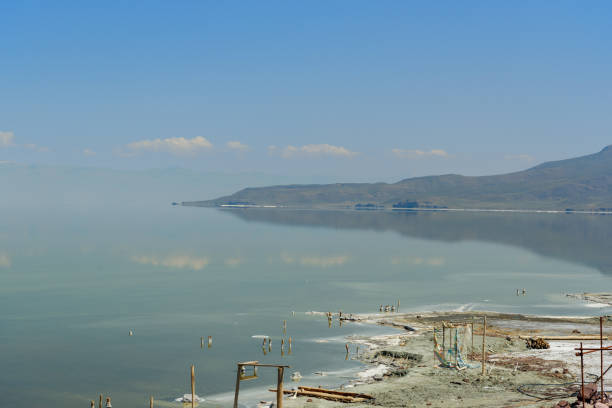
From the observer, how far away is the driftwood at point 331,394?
42.6m

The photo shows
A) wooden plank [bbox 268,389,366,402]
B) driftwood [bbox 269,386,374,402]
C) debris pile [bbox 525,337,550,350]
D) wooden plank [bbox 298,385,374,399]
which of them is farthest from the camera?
debris pile [bbox 525,337,550,350]

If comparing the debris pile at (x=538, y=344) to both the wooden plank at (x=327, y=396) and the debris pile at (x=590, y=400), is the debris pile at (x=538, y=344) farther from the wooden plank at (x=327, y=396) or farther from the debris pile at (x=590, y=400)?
the wooden plank at (x=327, y=396)

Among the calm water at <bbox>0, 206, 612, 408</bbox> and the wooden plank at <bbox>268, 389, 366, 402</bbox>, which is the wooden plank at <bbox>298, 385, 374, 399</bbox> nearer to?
the wooden plank at <bbox>268, 389, 366, 402</bbox>

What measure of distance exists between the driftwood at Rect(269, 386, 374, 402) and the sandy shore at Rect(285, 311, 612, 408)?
647 mm

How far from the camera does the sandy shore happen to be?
42.0 metres

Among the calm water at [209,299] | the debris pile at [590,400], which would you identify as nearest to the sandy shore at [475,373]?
the debris pile at [590,400]

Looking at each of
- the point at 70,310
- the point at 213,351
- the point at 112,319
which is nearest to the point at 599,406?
the point at 213,351

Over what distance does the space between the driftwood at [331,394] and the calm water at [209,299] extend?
387cm

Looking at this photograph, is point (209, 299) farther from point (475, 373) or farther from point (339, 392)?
point (475, 373)

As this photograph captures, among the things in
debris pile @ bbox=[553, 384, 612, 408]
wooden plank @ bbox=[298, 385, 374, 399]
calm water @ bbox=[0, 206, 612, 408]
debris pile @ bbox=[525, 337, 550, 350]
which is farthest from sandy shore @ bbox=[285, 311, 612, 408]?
calm water @ bbox=[0, 206, 612, 408]

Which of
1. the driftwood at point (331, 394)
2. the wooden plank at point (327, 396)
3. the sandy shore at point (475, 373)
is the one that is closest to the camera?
the sandy shore at point (475, 373)

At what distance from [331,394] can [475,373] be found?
1161cm

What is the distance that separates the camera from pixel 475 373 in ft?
158

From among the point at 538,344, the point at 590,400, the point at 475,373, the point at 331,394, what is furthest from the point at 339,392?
the point at 538,344
